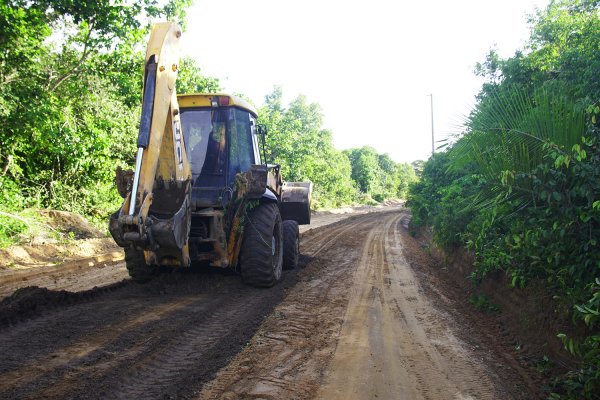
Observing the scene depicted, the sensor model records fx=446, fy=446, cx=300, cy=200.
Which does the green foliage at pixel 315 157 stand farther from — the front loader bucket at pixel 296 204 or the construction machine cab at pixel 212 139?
the construction machine cab at pixel 212 139

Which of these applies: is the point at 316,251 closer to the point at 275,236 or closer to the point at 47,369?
the point at 275,236

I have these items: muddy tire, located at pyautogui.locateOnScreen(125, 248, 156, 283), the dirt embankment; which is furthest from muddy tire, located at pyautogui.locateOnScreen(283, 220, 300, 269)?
the dirt embankment

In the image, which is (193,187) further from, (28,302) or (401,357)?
(401,357)

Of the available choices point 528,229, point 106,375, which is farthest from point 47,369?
point 528,229

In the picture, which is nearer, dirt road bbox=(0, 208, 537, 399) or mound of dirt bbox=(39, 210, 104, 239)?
dirt road bbox=(0, 208, 537, 399)

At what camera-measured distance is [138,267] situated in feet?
21.4

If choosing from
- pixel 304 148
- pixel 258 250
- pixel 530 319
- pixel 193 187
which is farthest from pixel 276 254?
pixel 304 148

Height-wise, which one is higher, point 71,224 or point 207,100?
point 207,100

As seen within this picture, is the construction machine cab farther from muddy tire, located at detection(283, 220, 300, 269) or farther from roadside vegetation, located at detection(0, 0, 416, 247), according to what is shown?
roadside vegetation, located at detection(0, 0, 416, 247)

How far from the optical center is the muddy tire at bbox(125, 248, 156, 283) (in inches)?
251

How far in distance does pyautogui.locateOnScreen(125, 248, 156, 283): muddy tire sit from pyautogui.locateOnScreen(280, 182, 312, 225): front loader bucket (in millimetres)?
3367

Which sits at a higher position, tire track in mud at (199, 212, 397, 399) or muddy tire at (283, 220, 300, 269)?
muddy tire at (283, 220, 300, 269)

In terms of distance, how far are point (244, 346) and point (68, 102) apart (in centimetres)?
1098

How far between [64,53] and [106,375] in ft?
36.0
